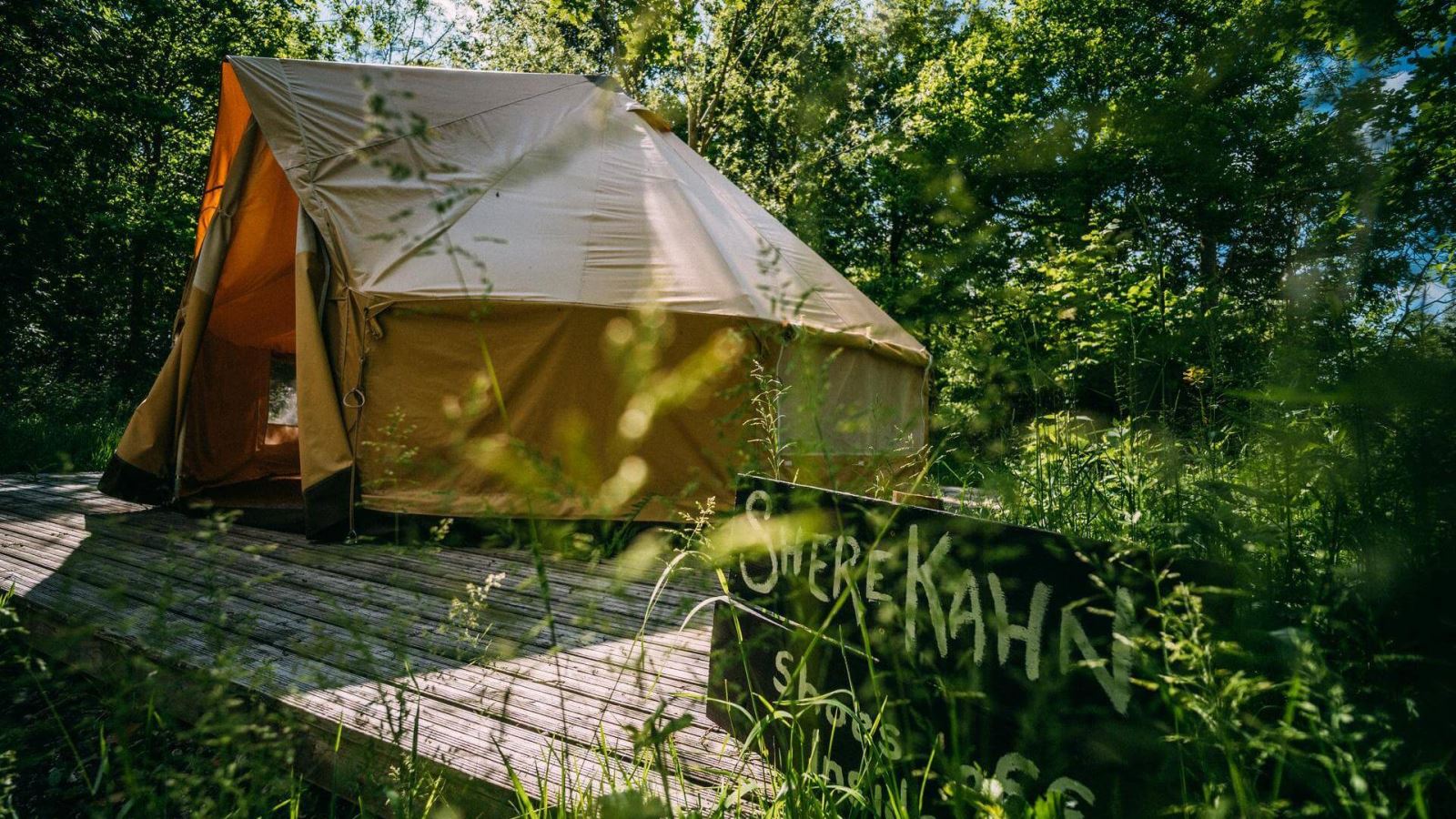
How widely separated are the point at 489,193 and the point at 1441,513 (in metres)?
3.90

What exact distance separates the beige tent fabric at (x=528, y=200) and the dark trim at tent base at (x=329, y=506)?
92 centimetres

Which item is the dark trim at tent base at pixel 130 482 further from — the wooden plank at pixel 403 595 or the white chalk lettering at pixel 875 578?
the white chalk lettering at pixel 875 578

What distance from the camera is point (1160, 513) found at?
113 centimetres

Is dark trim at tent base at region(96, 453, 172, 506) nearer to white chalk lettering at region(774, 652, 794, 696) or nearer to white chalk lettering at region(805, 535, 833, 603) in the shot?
white chalk lettering at region(774, 652, 794, 696)

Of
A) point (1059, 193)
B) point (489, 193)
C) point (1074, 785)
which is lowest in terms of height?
point (1074, 785)

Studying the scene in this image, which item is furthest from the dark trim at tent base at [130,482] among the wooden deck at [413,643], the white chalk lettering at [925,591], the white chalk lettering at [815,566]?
the white chalk lettering at [925,591]

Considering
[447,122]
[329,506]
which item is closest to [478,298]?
[329,506]

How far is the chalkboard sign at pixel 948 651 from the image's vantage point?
0.69 metres

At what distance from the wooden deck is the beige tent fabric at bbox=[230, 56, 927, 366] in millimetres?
1389

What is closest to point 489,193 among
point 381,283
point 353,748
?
point 381,283

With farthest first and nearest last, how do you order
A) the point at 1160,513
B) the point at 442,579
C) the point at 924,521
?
1. the point at 442,579
2. the point at 1160,513
3. the point at 924,521

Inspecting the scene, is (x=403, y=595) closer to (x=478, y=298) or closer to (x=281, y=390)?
(x=478, y=298)

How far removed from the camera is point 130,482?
12.2 ft

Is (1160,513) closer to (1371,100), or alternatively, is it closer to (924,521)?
(924,521)
